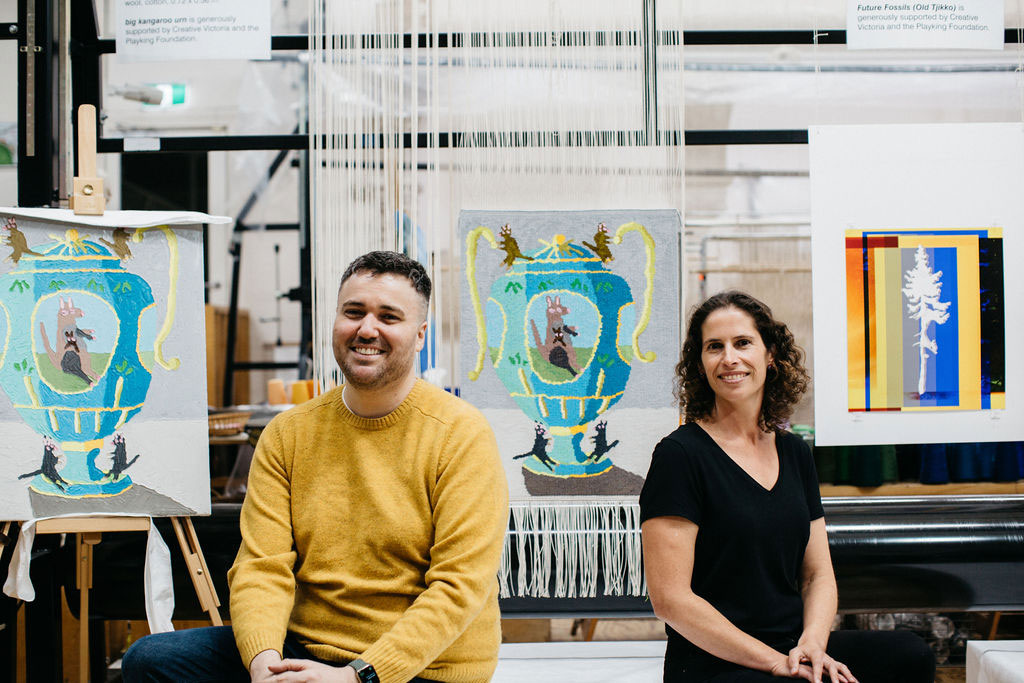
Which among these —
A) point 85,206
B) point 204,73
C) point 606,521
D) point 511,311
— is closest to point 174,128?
point 204,73

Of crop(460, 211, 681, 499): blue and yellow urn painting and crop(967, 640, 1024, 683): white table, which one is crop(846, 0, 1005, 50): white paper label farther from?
crop(967, 640, 1024, 683): white table

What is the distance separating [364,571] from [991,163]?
2083 mm

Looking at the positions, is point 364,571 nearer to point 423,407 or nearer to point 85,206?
point 423,407

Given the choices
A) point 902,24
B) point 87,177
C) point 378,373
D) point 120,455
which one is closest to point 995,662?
point 378,373

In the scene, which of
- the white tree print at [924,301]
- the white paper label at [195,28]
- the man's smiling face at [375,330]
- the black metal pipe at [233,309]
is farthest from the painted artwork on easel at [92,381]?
the black metal pipe at [233,309]

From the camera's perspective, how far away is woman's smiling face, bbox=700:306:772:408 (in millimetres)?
1676

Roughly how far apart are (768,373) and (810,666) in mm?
598

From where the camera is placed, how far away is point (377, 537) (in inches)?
61.6

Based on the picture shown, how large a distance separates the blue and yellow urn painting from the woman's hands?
0.77 metres

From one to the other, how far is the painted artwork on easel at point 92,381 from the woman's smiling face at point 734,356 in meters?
1.33

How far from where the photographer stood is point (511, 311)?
228cm

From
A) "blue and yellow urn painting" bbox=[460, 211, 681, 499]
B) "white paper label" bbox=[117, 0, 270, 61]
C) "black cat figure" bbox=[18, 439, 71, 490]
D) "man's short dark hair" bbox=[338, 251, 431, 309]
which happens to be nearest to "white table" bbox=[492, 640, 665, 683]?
"blue and yellow urn painting" bbox=[460, 211, 681, 499]

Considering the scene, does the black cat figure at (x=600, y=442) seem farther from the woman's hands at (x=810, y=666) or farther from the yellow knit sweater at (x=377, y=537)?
the woman's hands at (x=810, y=666)

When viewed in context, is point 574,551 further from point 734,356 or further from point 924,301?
point 924,301
